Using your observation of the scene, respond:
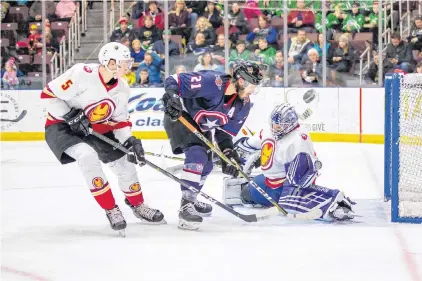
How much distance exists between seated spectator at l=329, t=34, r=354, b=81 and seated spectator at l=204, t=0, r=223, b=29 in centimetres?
129

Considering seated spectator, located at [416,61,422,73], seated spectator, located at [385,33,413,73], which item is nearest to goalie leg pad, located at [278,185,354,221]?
seated spectator, located at [416,61,422,73]

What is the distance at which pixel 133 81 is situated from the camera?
9602 mm

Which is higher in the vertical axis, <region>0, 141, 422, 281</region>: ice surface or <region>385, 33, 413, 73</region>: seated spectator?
<region>385, 33, 413, 73</region>: seated spectator

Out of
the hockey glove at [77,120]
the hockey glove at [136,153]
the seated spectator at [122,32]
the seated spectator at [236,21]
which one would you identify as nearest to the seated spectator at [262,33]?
the seated spectator at [236,21]

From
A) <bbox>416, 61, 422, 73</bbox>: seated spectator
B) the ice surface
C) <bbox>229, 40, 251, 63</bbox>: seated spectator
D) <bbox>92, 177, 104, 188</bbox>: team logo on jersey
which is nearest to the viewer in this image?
the ice surface

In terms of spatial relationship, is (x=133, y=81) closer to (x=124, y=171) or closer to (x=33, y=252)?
(x=124, y=171)

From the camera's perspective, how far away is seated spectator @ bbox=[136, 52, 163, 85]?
9523 millimetres

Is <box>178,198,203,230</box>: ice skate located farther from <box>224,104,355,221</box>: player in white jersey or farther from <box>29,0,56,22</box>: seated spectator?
<box>29,0,56,22</box>: seated spectator

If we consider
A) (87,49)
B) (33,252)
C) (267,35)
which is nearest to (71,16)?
(87,49)

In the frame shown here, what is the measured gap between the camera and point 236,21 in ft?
30.9

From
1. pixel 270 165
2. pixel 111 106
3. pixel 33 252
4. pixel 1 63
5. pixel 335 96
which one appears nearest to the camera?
pixel 33 252

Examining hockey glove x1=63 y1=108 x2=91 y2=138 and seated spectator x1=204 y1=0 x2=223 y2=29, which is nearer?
hockey glove x1=63 y1=108 x2=91 y2=138

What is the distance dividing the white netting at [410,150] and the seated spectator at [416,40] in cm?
366

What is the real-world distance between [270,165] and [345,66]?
447 centimetres
